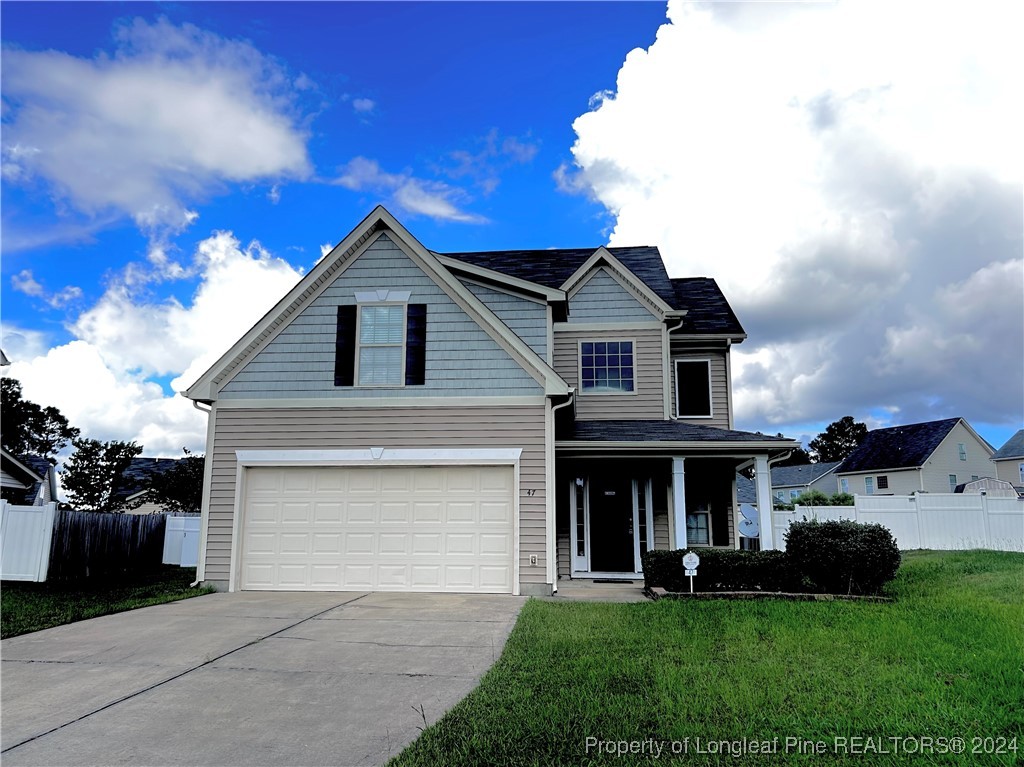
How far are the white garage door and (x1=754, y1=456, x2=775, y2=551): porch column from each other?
4781 millimetres

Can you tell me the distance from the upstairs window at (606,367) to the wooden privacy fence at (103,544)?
11584 millimetres

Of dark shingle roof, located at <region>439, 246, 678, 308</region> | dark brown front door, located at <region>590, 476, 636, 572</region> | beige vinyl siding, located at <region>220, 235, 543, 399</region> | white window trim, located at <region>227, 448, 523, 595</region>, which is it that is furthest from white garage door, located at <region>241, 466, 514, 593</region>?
dark shingle roof, located at <region>439, 246, 678, 308</region>

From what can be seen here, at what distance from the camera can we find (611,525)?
14.8 metres

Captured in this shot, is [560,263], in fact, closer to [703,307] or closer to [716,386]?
[703,307]

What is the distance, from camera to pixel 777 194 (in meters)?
14.4

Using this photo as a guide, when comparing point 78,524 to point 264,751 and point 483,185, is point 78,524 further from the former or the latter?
point 264,751

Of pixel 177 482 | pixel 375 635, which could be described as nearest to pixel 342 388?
pixel 375 635

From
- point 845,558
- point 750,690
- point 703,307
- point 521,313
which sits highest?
point 703,307

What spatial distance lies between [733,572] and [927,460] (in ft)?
114

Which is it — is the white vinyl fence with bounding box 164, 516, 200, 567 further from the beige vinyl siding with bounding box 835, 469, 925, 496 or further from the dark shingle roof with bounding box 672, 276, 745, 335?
the beige vinyl siding with bounding box 835, 469, 925, 496

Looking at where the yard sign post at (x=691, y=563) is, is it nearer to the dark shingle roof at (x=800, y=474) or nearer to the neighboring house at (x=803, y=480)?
the neighboring house at (x=803, y=480)

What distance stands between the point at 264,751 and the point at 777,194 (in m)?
14.0

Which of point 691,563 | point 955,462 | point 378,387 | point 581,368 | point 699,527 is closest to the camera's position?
point 691,563

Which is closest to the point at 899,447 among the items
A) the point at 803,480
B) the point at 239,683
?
the point at 803,480
